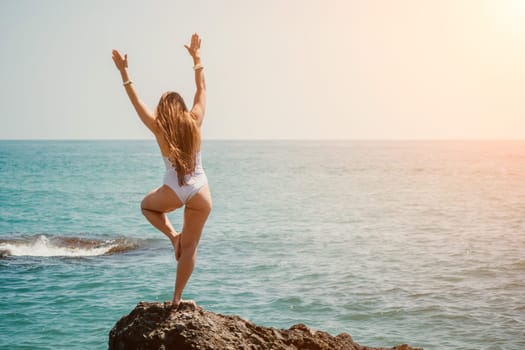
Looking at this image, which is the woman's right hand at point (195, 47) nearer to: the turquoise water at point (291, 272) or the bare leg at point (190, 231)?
the bare leg at point (190, 231)

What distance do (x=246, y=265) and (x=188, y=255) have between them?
13828 mm

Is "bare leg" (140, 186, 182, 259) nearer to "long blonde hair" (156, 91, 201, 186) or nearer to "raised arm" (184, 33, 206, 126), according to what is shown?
"long blonde hair" (156, 91, 201, 186)

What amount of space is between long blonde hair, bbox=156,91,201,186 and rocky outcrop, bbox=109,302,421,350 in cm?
138

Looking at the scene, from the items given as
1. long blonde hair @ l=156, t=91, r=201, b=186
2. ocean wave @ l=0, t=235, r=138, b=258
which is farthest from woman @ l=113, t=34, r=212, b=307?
ocean wave @ l=0, t=235, r=138, b=258

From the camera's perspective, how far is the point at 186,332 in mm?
6441

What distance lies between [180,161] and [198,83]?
3.06 ft

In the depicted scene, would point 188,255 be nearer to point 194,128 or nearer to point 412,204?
point 194,128

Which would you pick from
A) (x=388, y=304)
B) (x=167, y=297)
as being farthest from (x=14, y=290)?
(x=388, y=304)

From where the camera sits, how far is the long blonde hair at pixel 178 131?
6.36m

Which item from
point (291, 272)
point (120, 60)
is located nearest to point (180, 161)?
point (120, 60)

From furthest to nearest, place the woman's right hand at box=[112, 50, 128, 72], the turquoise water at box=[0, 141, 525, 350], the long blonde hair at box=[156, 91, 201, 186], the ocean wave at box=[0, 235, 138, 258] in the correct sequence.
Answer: the ocean wave at box=[0, 235, 138, 258]
the turquoise water at box=[0, 141, 525, 350]
the woman's right hand at box=[112, 50, 128, 72]
the long blonde hair at box=[156, 91, 201, 186]

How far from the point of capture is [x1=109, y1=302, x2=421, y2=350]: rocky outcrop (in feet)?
21.1

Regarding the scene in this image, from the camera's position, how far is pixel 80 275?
18078mm

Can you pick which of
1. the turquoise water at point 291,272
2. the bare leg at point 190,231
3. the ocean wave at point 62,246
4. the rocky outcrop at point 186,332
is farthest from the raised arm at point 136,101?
the ocean wave at point 62,246
